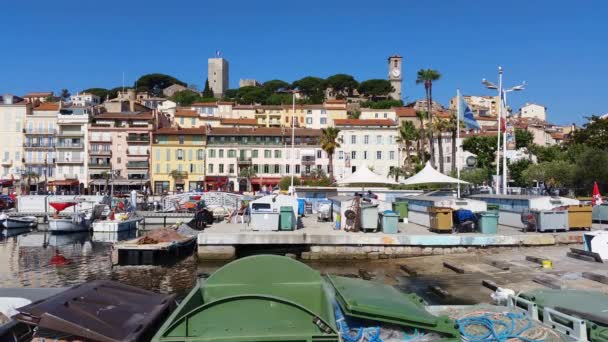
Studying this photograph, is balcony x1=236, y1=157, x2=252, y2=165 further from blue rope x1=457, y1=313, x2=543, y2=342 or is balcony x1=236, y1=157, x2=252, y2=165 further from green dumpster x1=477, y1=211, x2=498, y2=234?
blue rope x1=457, y1=313, x2=543, y2=342

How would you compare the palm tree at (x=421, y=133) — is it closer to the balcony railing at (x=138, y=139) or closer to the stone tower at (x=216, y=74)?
the balcony railing at (x=138, y=139)

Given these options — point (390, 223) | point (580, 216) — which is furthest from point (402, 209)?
point (580, 216)

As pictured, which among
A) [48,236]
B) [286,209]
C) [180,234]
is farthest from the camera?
[48,236]

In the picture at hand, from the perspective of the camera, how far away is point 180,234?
2605 cm

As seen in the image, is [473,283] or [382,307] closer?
[382,307]

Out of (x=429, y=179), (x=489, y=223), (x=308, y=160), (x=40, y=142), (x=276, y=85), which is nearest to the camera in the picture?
(x=489, y=223)

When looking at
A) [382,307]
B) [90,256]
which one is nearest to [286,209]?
[90,256]

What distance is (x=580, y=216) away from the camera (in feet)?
70.3

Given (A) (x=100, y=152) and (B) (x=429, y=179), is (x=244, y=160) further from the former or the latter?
(B) (x=429, y=179)

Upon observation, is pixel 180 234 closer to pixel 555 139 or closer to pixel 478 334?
pixel 478 334

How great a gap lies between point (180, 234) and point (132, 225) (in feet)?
50.1

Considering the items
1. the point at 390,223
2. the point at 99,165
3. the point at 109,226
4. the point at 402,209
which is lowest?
the point at 109,226

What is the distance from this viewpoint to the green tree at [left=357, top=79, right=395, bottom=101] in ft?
500

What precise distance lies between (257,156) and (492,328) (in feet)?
248
